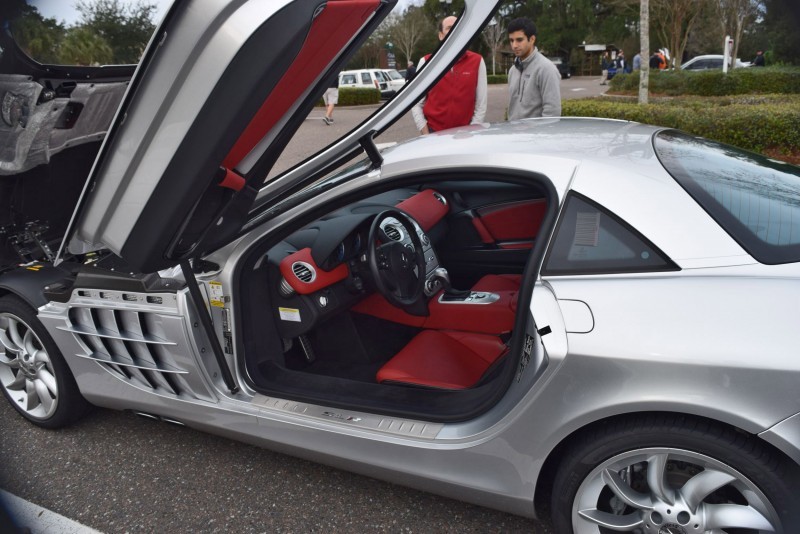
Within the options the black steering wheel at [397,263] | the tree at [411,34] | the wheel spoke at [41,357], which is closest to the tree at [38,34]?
the wheel spoke at [41,357]

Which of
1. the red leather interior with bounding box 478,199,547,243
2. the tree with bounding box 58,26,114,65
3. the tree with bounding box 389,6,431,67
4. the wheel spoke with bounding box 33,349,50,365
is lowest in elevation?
the wheel spoke with bounding box 33,349,50,365

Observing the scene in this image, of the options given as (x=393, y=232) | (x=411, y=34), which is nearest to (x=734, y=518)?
(x=393, y=232)

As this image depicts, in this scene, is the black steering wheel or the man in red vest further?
the man in red vest

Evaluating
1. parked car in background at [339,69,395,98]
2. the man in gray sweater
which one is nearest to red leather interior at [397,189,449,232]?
the man in gray sweater

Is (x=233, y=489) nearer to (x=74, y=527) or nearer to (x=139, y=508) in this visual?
(x=139, y=508)

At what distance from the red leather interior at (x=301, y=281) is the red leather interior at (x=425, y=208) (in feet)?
Answer: 2.08

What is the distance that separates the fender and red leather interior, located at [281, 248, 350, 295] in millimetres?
1048

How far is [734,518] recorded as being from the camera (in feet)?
5.31

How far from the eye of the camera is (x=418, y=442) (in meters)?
2.00

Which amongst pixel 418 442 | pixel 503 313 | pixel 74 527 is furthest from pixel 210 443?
pixel 503 313

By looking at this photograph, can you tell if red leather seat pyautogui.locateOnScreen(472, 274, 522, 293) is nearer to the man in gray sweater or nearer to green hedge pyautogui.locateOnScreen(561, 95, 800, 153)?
the man in gray sweater

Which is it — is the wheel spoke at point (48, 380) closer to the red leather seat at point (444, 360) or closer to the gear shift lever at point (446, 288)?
the red leather seat at point (444, 360)

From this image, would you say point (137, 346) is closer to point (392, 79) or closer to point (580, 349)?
point (580, 349)

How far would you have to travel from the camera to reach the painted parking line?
2.31m
